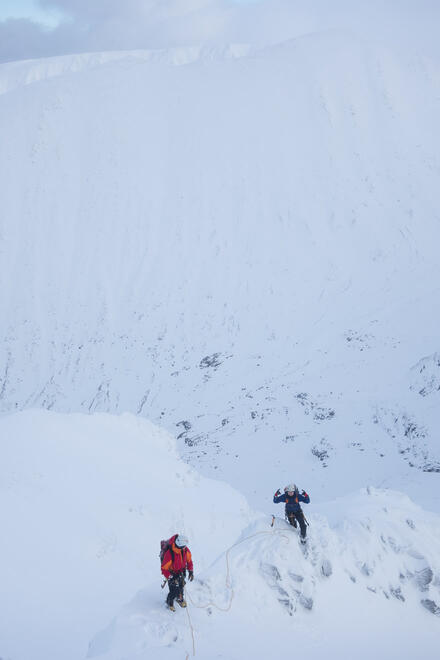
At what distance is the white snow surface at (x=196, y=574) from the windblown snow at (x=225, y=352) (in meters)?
0.05

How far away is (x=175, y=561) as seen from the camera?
6.52m

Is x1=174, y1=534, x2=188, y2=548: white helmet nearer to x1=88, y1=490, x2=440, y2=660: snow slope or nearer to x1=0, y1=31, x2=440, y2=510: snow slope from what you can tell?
x1=88, y1=490, x2=440, y2=660: snow slope

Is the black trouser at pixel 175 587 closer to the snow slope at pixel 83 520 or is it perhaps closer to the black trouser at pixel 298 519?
the snow slope at pixel 83 520

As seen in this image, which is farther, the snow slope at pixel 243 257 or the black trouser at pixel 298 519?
the snow slope at pixel 243 257

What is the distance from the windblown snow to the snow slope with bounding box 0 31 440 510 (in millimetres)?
192

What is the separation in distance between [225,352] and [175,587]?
24300 millimetres

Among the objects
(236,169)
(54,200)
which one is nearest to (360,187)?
(236,169)

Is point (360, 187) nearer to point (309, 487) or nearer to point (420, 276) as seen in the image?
point (420, 276)

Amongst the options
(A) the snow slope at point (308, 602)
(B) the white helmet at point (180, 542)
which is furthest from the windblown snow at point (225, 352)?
(B) the white helmet at point (180, 542)

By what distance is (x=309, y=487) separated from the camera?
62.7ft

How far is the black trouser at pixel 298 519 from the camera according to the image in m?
8.10

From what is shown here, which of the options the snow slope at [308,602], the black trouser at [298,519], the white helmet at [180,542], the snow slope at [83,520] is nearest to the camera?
the snow slope at [308,602]

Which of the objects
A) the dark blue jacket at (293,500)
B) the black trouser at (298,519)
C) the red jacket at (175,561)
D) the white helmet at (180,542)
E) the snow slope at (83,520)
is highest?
the white helmet at (180,542)

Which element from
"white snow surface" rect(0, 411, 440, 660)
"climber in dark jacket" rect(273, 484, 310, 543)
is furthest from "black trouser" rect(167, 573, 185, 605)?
"climber in dark jacket" rect(273, 484, 310, 543)
